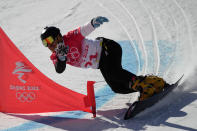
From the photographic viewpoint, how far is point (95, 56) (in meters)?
5.04

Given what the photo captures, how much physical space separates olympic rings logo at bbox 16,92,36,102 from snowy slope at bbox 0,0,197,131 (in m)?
0.26

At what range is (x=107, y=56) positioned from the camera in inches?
199

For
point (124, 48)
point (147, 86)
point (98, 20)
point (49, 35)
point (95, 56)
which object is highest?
point (98, 20)

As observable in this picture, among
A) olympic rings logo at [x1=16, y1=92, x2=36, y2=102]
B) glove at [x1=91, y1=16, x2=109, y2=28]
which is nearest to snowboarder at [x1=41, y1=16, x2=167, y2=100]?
glove at [x1=91, y1=16, x2=109, y2=28]

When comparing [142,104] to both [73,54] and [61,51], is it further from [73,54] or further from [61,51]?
[61,51]

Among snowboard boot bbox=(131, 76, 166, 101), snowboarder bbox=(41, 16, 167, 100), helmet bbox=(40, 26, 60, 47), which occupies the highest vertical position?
helmet bbox=(40, 26, 60, 47)

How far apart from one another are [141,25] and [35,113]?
4100 millimetres

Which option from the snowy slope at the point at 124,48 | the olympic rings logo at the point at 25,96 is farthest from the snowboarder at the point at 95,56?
the olympic rings logo at the point at 25,96

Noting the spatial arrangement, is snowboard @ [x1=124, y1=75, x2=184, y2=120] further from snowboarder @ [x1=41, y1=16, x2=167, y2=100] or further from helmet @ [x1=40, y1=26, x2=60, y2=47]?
helmet @ [x1=40, y1=26, x2=60, y2=47]

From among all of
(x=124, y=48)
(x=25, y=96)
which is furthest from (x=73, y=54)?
(x=124, y=48)

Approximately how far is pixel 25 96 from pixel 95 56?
120 cm

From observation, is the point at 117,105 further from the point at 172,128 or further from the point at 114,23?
the point at 114,23

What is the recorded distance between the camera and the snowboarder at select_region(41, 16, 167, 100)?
15.5 feet

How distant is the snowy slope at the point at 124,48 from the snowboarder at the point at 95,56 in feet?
0.94
